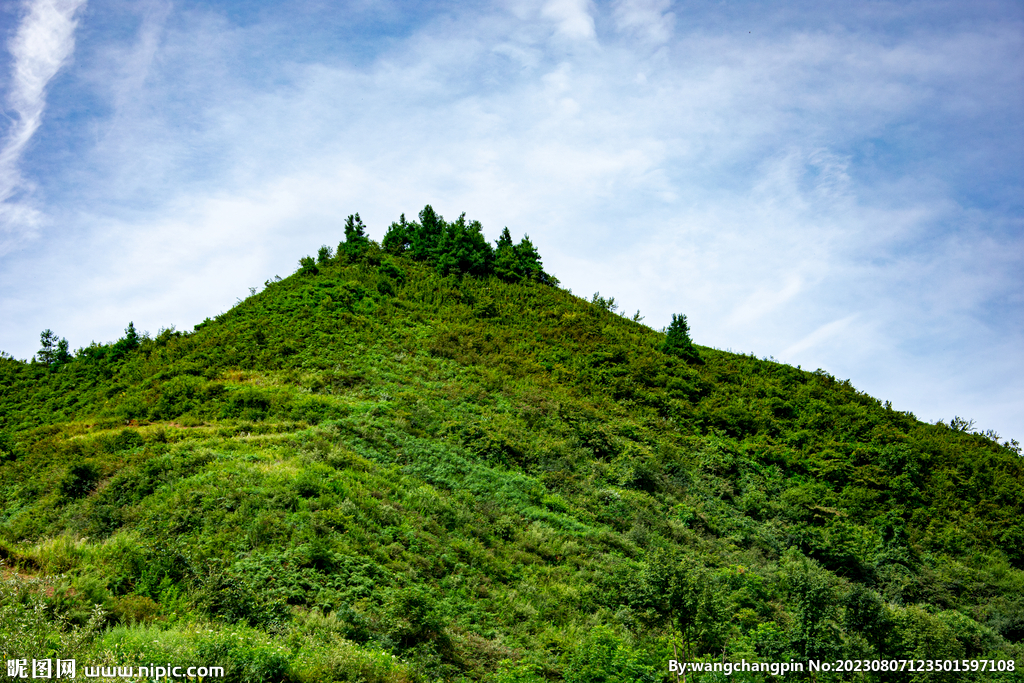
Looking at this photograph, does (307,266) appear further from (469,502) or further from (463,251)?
(469,502)

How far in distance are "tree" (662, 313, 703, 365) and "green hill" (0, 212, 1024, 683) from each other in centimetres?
17

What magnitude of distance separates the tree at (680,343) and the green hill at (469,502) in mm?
172

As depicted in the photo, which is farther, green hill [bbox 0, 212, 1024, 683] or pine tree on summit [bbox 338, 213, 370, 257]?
pine tree on summit [bbox 338, 213, 370, 257]

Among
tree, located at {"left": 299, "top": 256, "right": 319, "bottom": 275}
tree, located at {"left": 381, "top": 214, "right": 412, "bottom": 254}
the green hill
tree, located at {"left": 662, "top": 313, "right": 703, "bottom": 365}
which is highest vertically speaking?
tree, located at {"left": 381, "top": 214, "right": 412, "bottom": 254}

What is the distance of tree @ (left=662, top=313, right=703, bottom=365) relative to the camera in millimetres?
33125

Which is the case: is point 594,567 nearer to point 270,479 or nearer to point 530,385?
point 270,479

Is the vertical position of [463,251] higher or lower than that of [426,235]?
lower

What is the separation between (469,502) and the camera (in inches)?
657

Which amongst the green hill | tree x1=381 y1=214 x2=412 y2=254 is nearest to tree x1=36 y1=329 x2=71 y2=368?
the green hill

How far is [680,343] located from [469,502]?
2044 cm

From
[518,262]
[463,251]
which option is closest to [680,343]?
[518,262]

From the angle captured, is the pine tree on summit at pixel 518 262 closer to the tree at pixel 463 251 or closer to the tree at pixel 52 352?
the tree at pixel 463 251

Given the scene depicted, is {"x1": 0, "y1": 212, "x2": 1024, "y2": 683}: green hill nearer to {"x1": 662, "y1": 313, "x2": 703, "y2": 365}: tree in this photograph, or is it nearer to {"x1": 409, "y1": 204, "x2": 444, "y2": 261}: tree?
{"x1": 662, "y1": 313, "x2": 703, "y2": 365}: tree

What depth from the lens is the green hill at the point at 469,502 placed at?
32.4 feet
